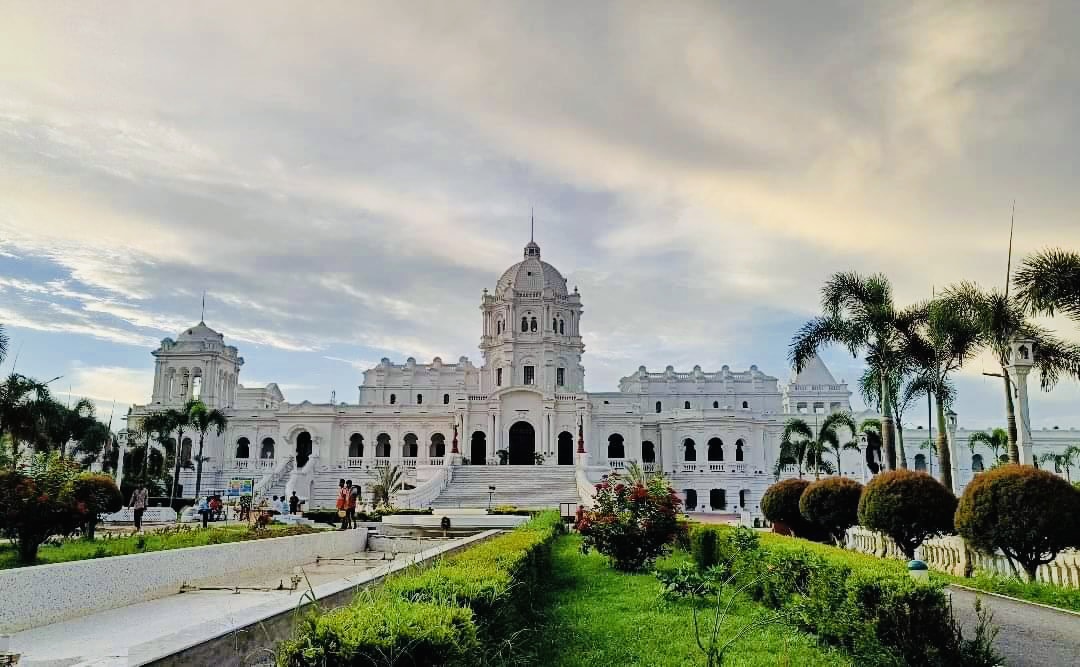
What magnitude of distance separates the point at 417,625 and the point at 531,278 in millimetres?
61318

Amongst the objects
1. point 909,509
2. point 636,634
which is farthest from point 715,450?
point 636,634

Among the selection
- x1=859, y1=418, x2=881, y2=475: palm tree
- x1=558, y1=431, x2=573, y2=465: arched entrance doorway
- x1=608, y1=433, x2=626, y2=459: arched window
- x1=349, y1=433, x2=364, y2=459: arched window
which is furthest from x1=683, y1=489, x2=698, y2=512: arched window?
x1=349, y1=433, x2=364, y2=459: arched window

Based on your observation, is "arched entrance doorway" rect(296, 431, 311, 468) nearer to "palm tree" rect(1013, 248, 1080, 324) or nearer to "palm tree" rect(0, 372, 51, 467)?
"palm tree" rect(0, 372, 51, 467)

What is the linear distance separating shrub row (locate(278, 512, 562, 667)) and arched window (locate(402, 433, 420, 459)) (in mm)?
56983

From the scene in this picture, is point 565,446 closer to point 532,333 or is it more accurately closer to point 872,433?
point 532,333

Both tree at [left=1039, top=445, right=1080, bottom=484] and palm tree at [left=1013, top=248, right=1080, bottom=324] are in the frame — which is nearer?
palm tree at [left=1013, top=248, right=1080, bottom=324]

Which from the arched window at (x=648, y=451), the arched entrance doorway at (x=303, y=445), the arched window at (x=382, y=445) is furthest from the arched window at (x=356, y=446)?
the arched window at (x=648, y=451)

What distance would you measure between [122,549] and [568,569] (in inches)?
337

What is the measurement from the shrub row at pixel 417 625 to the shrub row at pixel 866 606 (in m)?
3.74

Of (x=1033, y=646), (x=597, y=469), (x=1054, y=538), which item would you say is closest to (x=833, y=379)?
(x=597, y=469)

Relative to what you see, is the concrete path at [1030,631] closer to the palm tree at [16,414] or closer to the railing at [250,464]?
the palm tree at [16,414]

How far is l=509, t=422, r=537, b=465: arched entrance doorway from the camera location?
57.6 metres

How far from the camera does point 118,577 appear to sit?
1204cm

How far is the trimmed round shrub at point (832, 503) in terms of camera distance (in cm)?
2128
